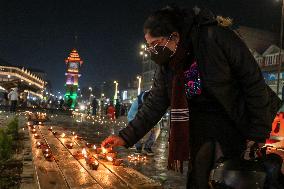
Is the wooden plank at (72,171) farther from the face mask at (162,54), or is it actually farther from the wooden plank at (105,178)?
the face mask at (162,54)

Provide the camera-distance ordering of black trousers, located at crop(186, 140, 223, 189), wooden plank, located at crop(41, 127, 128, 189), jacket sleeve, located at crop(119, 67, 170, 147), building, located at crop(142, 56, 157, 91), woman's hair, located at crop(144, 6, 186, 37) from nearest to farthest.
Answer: black trousers, located at crop(186, 140, 223, 189), woman's hair, located at crop(144, 6, 186, 37), jacket sleeve, located at crop(119, 67, 170, 147), wooden plank, located at crop(41, 127, 128, 189), building, located at crop(142, 56, 157, 91)

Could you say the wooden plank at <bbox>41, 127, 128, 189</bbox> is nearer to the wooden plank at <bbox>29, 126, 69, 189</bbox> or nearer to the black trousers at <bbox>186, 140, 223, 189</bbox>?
the wooden plank at <bbox>29, 126, 69, 189</bbox>

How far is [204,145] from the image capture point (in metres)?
3.16

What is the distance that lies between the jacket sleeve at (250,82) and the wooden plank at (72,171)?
227 cm

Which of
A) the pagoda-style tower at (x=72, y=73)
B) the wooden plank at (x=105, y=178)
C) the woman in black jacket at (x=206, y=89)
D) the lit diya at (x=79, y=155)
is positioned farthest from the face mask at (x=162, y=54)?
the pagoda-style tower at (x=72, y=73)

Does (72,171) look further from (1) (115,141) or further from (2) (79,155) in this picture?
(1) (115,141)

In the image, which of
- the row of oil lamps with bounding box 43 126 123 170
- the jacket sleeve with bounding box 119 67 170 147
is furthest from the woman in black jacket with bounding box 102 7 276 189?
the row of oil lamps with bounding box 43 126 123 170

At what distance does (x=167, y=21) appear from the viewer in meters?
3.22

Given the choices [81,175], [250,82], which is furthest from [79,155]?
[250,82]

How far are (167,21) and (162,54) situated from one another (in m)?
0.25

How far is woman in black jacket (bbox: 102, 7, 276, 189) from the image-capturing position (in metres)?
3.00

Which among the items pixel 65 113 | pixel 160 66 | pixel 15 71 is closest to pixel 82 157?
pixel 160 66

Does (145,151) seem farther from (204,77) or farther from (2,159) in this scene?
(204,77)

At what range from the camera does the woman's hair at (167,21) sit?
3209 mm
